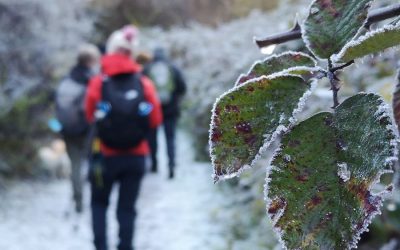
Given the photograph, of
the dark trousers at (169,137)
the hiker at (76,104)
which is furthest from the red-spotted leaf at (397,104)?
the dark trousers at (169,137)

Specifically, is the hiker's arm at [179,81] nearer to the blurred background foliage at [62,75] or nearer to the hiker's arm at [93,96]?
the blurred background foliage at [62,75]

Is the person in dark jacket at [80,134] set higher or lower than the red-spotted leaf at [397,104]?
higher

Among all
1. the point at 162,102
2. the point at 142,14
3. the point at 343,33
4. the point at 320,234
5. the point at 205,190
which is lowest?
the point at 320,234

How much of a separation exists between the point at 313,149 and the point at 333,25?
13 cm

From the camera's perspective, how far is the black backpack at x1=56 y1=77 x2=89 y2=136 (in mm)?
4410

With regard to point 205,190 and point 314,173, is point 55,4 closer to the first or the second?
point 205,190

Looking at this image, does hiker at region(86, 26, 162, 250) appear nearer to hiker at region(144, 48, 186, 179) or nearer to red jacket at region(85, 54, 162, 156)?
red jacket at region(85, 54, 162, 156)

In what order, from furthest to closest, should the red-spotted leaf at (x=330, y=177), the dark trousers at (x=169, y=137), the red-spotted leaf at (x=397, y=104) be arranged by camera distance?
the dark trousers at (x=169, y=137)
the red-spotted leaf at (x=397, y=104)
the red-spotted leaf at (x=330, y=177)

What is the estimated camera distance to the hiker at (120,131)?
3.18 metres

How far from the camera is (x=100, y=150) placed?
329 centimetres

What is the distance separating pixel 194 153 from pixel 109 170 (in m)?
4.56

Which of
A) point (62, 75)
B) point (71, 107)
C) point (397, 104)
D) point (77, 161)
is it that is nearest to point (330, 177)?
point (397, 104)

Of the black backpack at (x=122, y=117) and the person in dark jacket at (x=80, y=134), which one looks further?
the person in dark jacket at (x=80, y=134)

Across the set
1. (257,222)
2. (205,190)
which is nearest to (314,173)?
(257,222)
